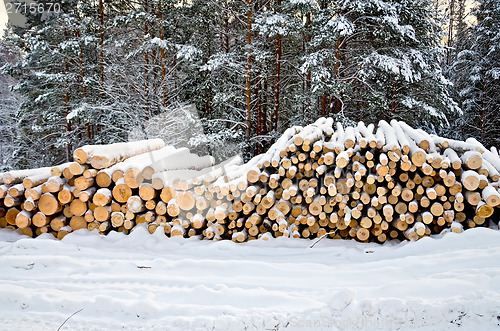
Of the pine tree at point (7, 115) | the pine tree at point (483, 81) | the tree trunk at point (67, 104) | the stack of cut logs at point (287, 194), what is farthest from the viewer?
the pine tree at point (7, 115)

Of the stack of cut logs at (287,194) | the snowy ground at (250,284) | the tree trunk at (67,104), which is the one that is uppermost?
the tree trunk at (67,104)

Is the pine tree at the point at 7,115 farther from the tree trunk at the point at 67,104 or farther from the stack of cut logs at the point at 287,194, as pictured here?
the stack of cut logs at the point at 287,194

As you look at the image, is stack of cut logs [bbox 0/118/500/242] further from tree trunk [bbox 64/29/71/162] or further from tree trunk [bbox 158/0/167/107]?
tree trunk [bbox 64/29/71/162]

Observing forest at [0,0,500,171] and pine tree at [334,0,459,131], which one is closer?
pine tree at [334,0,459,131]

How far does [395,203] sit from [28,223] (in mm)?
5292

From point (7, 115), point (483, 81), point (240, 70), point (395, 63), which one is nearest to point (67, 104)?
point (240, 70)

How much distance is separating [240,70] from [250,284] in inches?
352

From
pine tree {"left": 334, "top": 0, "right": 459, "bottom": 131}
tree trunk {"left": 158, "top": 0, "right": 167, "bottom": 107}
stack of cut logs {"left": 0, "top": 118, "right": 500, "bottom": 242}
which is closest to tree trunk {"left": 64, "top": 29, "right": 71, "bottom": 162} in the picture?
tree trunk {"left": 158, "top": 0, "right": 167, "bottom": 107}

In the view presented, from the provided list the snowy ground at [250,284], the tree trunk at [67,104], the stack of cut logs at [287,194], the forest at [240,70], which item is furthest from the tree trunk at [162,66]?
the snowy ground at [250,284]

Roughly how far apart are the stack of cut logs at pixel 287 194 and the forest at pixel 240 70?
5.12 m

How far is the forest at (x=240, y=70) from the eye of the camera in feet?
30.3

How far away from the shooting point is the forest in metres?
9.25

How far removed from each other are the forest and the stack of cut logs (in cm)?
512

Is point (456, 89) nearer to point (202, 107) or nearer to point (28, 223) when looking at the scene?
point (202, 107)
